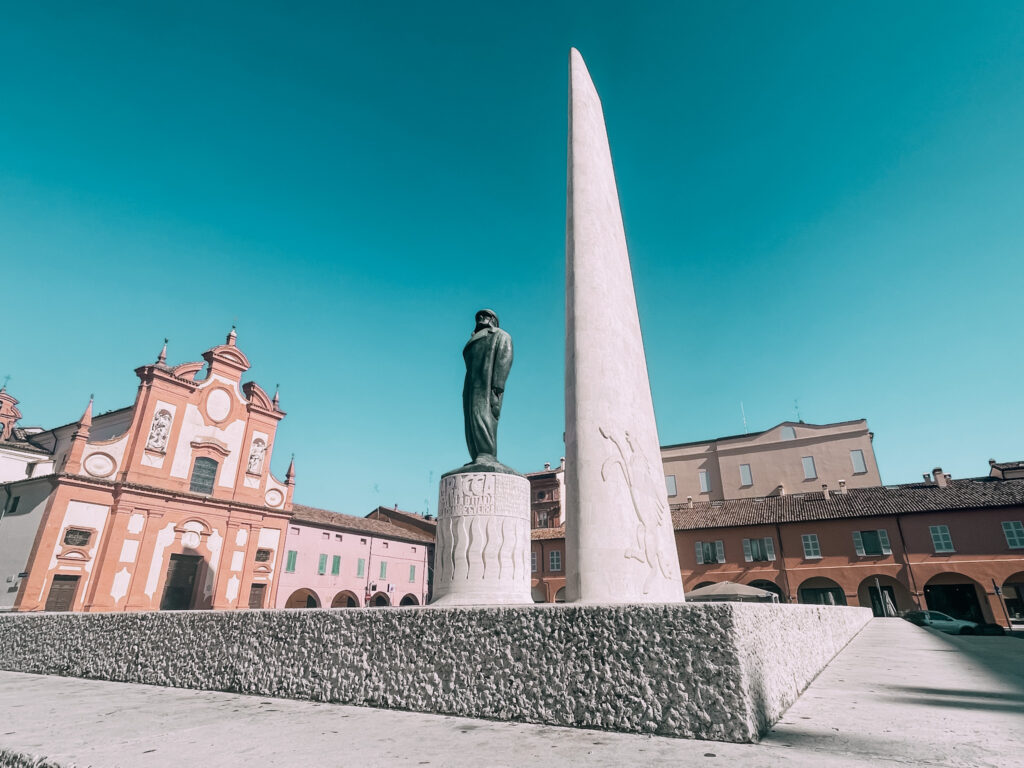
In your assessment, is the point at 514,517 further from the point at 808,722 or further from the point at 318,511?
the point at 318,511

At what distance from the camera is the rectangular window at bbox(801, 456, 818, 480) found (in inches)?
1372

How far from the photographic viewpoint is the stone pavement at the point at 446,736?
2.04 m

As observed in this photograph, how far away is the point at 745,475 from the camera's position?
36.5 metres

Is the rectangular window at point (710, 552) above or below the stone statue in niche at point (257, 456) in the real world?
below

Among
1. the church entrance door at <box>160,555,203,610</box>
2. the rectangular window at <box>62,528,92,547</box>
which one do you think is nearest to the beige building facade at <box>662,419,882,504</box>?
the church entrance door at <box>160,555,203,610</box>

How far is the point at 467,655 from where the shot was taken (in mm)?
2896

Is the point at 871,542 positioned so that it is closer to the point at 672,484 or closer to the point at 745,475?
the point at 745,475

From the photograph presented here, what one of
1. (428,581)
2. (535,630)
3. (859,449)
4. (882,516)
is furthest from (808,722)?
(859,449)

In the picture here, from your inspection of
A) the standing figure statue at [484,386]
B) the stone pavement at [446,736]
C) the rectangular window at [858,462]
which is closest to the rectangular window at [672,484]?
the rectangular window at [858,462]

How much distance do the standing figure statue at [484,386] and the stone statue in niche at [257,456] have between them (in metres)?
22.7

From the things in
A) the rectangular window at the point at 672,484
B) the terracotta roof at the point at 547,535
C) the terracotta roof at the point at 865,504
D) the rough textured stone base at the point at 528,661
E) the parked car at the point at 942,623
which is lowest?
the parked car at the point at 942,623

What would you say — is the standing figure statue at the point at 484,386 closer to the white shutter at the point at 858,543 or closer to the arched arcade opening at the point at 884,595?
the arched arcade opening at the point at 884,595

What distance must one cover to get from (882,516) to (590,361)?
2541cm

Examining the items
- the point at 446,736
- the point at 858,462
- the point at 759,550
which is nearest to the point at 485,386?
the point at 446,736
